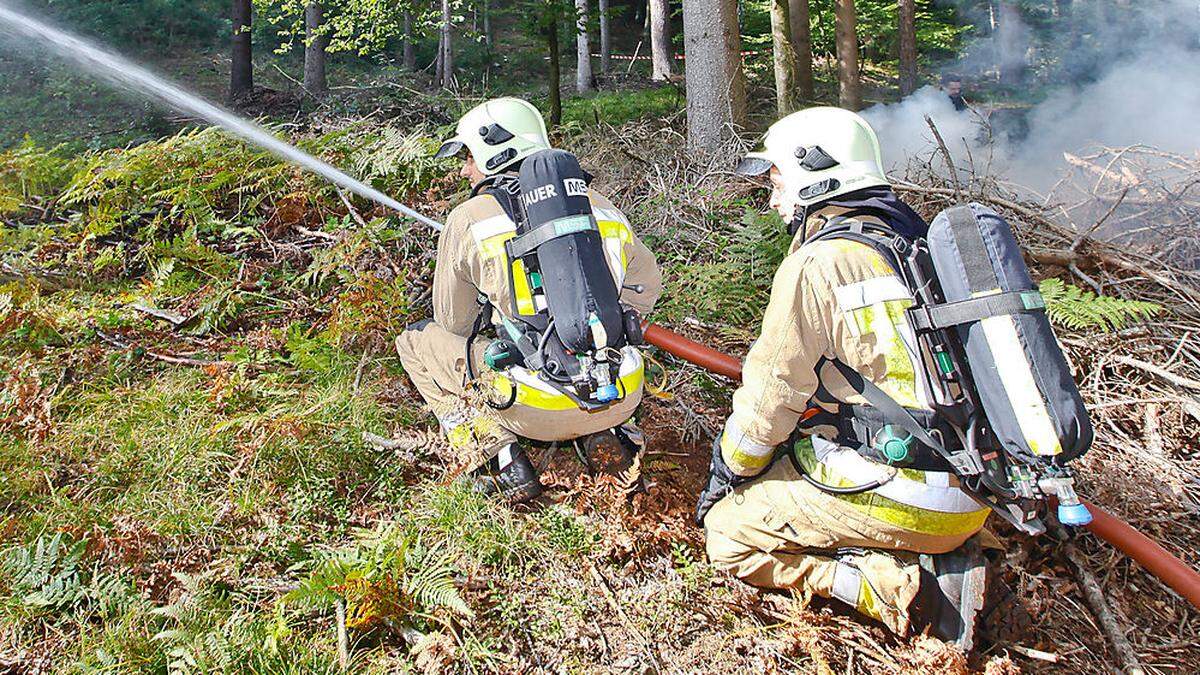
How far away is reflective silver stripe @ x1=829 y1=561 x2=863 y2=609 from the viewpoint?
3.46 meters

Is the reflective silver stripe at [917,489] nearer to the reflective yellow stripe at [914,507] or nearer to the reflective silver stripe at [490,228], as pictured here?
the reflective yellow stripe at [914,507]

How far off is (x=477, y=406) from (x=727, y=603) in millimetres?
1681

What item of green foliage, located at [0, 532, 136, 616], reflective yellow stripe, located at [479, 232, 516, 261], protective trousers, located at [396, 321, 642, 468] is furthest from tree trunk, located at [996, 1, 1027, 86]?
green foliage, located at [0, 532, 136, 616]

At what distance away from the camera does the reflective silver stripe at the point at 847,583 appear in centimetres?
346

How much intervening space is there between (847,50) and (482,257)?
11580 mm

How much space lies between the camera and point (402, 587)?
11.4 feet

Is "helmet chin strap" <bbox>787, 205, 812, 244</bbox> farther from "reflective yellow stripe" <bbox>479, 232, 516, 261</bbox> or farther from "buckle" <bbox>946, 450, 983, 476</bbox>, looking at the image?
"reflective yellow stripe" <bbox>479, 232, 516, 261</bbox>

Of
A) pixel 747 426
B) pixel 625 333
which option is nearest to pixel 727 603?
pixel 747 426

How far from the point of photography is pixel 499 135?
437cm

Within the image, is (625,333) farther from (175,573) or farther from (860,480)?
(175,573)

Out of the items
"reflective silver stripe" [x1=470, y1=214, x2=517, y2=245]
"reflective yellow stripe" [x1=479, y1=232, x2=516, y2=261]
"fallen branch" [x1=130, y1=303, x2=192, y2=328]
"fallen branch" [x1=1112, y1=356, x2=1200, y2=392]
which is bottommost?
"fallen branch" [x1=130, y1=303, x2=192, y2=328]

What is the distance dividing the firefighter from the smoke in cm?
920

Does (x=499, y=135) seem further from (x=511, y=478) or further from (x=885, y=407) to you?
(x=885, y=407)

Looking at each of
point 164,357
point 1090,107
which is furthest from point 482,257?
point 1090,107
